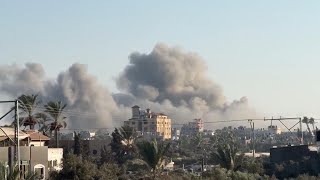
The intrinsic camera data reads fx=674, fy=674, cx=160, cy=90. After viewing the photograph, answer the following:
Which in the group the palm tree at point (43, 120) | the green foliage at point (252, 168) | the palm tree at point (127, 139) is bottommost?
the green foliage at point (252, 168)

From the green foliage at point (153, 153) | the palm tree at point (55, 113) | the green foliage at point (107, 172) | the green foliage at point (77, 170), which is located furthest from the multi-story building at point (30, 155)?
the palm tree at point (55, 113)

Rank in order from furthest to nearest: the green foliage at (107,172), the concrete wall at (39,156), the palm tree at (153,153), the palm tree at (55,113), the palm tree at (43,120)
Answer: the palm tree at (43,120)
the palm tree at (55,113)
the palm tree at (153,153)
the concrete wall at (39,156)
the green foliage at (107,172)

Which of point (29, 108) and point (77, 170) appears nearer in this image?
point (77, 170)

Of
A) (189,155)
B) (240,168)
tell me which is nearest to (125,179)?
(240,168)

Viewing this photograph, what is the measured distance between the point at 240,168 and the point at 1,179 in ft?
134

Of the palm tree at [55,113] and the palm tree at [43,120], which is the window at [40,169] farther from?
the palm tree at [43,120]

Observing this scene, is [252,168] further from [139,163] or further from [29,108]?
[29,108]

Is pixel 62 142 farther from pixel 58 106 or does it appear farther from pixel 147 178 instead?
pixel 147 178

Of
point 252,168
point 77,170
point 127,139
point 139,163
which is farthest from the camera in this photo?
point 127,139

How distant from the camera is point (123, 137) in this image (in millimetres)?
90938

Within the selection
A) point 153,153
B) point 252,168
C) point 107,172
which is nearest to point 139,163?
point 252,168

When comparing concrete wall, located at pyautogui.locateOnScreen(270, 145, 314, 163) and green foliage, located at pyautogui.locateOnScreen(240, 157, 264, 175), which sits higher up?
concrete wall, located at pyautogui.locateOnScreen(270, 145, 314, 163)

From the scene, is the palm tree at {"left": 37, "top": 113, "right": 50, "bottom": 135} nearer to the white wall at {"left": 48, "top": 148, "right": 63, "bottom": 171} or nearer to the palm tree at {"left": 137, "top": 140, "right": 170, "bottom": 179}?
the white wall at {"left": 48, "top": 148, "right": 63, "bottom": 171}

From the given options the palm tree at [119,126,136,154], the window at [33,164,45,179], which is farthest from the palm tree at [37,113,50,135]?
the window at [33,164,45,179]
